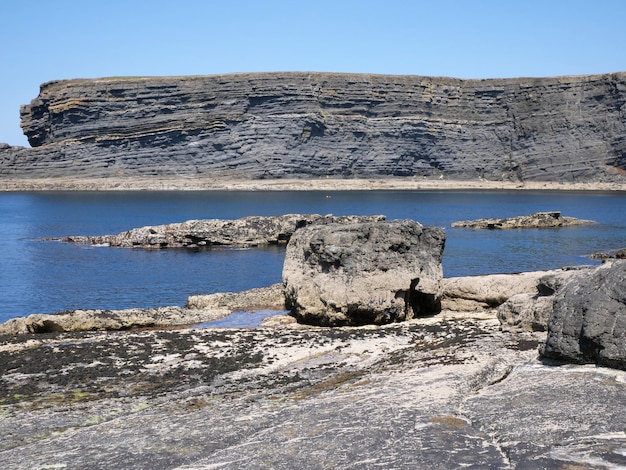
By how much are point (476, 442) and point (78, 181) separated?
112 metres

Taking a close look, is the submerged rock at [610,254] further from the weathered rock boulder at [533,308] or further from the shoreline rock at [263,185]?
the shoreline rock at [263,185]

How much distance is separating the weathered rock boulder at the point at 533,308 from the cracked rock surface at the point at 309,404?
37 cm

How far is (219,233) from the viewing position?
142 feet

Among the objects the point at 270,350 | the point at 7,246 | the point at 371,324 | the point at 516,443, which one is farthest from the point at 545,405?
the point at 7,246

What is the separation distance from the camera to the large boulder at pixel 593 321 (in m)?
10.1

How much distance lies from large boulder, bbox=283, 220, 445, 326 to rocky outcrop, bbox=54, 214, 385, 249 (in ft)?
78.8

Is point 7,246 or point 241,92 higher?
point 241,92

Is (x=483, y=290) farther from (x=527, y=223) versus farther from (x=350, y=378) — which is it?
(x=527, y=223)

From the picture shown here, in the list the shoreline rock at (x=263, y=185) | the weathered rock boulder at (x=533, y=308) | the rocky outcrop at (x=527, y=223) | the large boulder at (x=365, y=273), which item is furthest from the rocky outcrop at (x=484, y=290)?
the shoreline rock at (x=263, y=185)

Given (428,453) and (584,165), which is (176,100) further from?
(428,453)

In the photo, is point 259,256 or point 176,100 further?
point 176,100

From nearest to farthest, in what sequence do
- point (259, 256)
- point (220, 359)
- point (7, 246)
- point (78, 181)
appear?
point (220, 359)
point (259, 256)
point (7, 246)
point (78, 181)

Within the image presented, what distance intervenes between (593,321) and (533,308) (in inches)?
146

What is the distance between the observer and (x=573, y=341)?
10.5 metres
